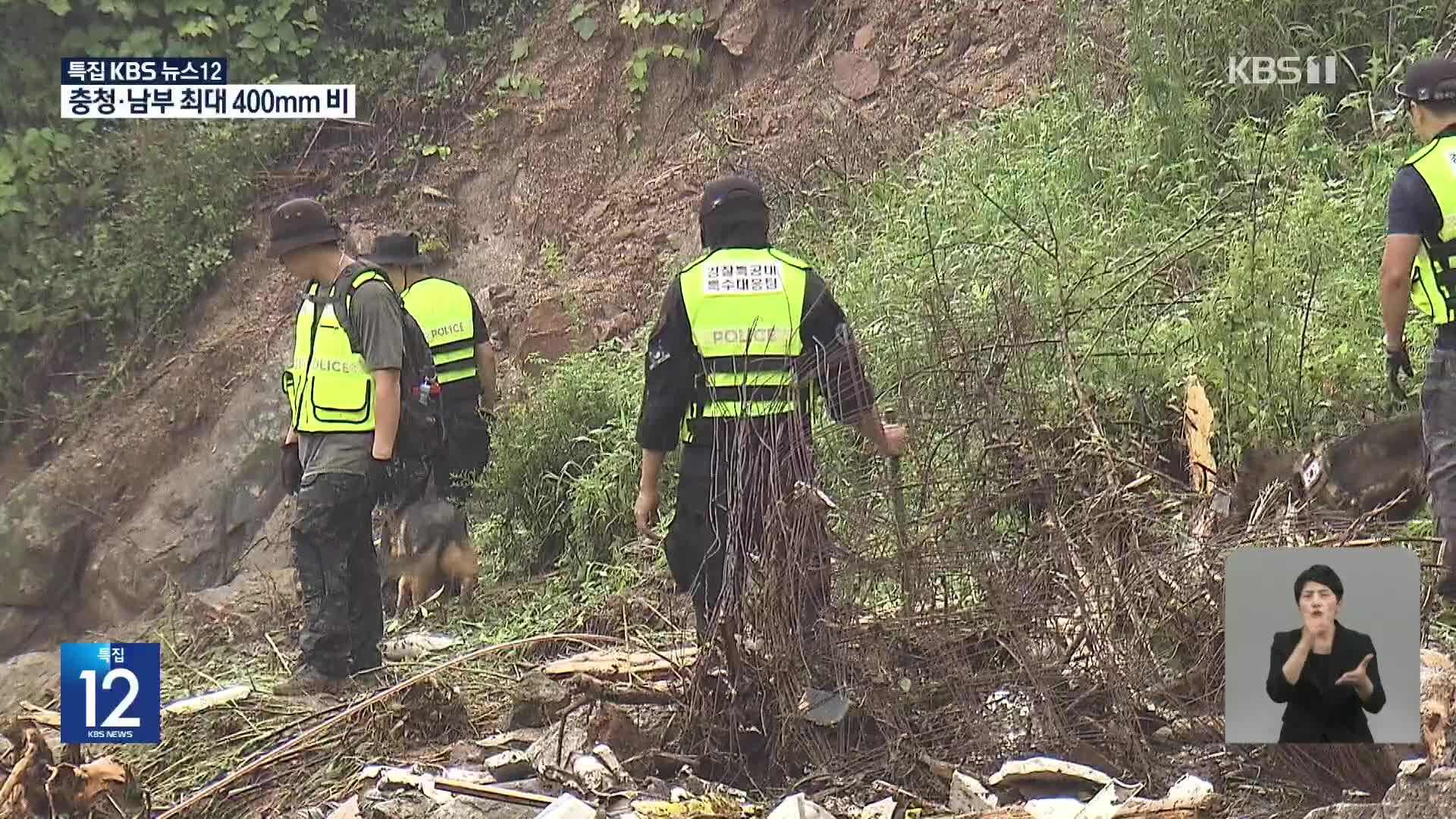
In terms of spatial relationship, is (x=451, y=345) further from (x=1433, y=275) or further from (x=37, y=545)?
(x=1433, y=275)

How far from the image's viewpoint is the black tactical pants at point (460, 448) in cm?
399

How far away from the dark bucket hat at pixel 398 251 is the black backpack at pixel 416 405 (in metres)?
0.06

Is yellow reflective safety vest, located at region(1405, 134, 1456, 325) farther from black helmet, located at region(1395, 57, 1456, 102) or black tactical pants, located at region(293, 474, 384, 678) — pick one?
black tactical pants, located at region(293, 474, 384, 678)

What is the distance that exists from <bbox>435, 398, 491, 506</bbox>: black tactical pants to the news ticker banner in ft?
2.46

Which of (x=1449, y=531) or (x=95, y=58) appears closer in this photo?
(x=1449, y=531)

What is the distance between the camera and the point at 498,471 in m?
4.00

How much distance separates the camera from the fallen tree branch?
356cm

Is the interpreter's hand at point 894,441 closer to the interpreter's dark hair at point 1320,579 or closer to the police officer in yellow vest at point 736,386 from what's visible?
the police officer in yellow vest at point 736,386

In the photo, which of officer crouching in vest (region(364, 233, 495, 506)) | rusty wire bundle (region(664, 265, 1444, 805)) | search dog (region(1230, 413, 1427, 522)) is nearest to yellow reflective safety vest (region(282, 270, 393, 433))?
officer crouching in vest (region(364, 233, 495, 506))

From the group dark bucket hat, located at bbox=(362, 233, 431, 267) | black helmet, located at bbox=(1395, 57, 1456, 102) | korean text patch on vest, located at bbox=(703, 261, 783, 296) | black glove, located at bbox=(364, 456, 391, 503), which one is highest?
black helmet, located at bbox=(1395, 57, 1456, 102)

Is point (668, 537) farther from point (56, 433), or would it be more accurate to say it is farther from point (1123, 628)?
point (56, 433)

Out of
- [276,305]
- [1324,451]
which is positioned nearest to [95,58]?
[276,305]

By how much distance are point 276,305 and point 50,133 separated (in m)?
0.59

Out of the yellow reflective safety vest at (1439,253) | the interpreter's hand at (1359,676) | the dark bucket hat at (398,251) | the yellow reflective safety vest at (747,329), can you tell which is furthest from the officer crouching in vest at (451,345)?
the yellow reflective safety vest at (1439,253)
